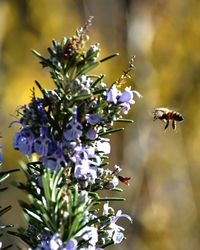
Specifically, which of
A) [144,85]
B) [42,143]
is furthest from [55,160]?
[144,85]

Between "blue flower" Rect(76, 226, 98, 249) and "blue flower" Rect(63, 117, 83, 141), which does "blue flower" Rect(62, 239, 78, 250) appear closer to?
"blue flower" Rect(76, 226, 98, 249)

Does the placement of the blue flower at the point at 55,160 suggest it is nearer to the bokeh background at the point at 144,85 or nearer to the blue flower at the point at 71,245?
the blue flower at the point at 71,245

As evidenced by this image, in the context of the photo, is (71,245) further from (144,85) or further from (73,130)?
(144,85)

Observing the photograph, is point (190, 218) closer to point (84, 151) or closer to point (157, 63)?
point (157, 63)

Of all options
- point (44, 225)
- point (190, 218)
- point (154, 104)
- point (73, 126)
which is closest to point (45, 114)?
point (73, 126)

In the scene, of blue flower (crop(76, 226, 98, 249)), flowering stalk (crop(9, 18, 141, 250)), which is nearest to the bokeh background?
flowering stalk (crop(9, 18, 141, 250))

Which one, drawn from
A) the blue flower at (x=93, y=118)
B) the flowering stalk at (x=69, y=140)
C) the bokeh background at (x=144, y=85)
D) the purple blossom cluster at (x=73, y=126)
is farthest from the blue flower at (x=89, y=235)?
the bokeh background at (x=144, y=85)

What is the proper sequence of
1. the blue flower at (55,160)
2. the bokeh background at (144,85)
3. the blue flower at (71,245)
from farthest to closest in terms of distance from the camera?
1. the bokeh background at (144,85)
2. the blue flower at (55,160)
3. the blue flower at (71,245)
